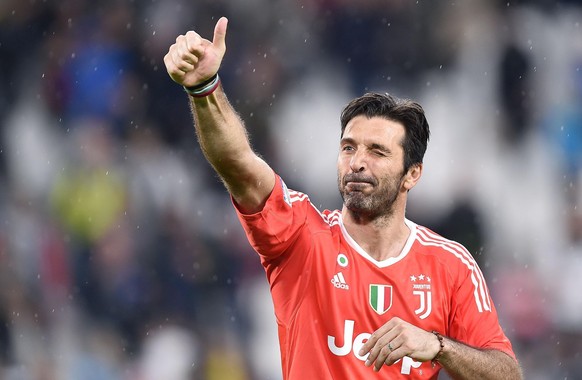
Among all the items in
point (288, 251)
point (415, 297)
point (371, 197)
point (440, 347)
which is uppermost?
point (371, 197)

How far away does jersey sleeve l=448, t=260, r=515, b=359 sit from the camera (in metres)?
3.70

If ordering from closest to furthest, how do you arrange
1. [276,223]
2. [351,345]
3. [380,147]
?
[276,223] < [351,345] < [380,147]

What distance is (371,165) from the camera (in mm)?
3734

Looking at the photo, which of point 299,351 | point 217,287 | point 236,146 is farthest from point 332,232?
point 217,287

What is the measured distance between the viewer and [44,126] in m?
7.21

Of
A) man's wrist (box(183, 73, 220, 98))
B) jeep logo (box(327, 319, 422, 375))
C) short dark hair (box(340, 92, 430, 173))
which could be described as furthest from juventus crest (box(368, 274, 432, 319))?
man's wrist (box(183, 73, 220, 98))

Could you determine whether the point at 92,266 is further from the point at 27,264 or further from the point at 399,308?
the point at 399,308

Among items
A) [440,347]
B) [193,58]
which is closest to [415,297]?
[440,347]

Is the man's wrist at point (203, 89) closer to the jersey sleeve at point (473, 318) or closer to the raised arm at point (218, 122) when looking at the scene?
the raised arm at point (218, 122)

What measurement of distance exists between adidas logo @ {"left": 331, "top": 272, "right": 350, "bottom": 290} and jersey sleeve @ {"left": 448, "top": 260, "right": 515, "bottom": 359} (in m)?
0.45

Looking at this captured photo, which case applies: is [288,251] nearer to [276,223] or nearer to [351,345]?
[276,223]

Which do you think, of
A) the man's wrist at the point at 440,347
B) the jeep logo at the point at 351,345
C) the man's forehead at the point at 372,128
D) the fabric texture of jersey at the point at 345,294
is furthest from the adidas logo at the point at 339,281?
the man's forehead at the point at 372,128

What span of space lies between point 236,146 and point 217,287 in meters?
3.70

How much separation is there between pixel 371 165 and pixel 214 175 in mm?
3409
